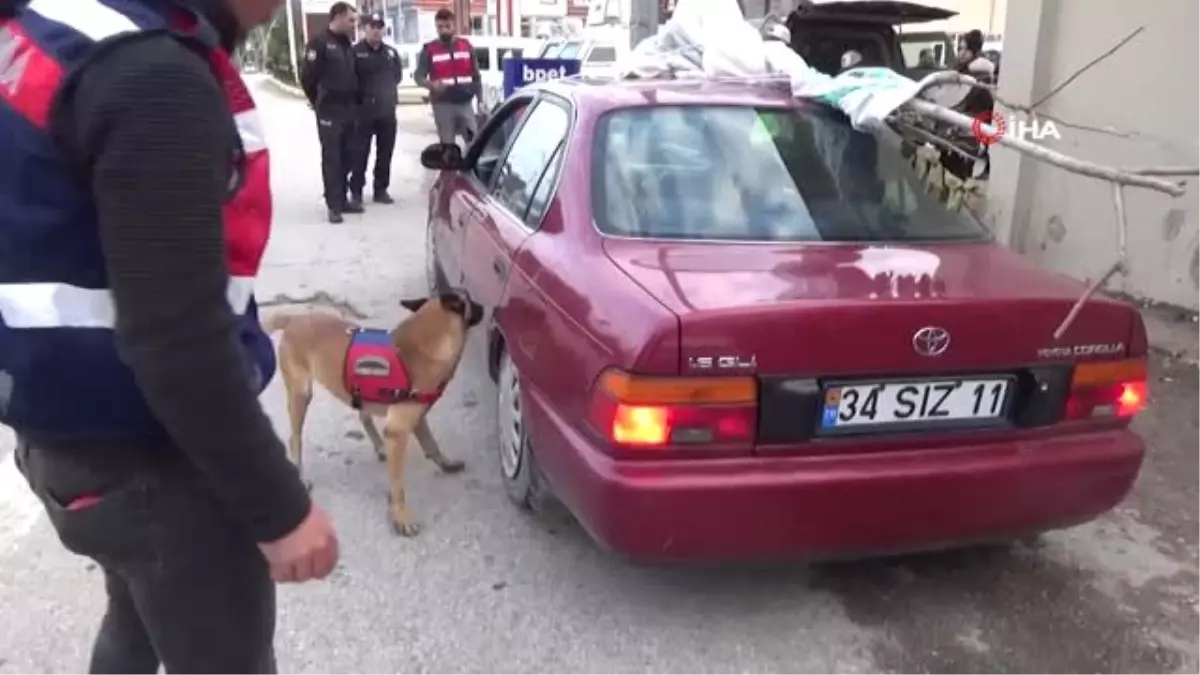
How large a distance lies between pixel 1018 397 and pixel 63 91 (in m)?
2.36

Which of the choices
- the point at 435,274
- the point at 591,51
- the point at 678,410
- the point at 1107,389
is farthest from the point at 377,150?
the point at 1107,389

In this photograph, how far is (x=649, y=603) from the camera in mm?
3197

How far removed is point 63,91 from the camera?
1.26 m

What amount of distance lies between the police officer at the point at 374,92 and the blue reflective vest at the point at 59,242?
28.6 feet

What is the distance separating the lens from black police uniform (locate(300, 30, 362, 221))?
9.43 meters

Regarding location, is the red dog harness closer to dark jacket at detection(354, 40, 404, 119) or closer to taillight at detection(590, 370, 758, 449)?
taillight at detection(590, 370, 758, 449)

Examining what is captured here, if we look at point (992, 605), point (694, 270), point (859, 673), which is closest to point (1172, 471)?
point (992, 605)

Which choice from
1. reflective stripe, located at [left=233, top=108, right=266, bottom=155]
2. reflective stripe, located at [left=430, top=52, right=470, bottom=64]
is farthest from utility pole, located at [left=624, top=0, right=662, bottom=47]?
reflective stripe, located at [left=233, top=108, right=266, bottom=155]

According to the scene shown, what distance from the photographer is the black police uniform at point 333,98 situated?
30.9ft

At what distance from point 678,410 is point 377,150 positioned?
8.58 meters

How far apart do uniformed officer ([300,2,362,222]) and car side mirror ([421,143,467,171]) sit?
506 centimetres

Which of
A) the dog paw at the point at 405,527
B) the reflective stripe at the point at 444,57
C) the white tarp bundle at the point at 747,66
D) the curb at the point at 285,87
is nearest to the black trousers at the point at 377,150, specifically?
the reflective stripe at the point at 444,57

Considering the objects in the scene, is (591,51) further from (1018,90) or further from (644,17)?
(1018,90)

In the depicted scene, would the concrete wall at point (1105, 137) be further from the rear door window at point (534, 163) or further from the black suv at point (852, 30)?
the rear door window at point (534, 163)
